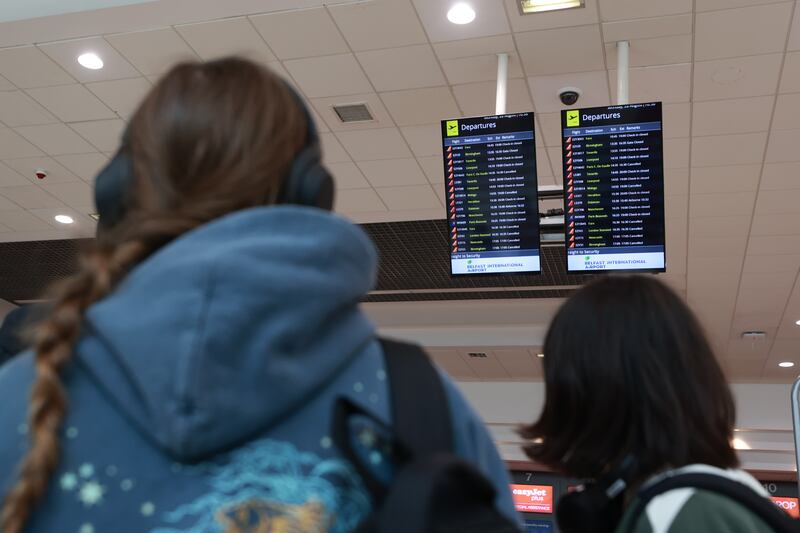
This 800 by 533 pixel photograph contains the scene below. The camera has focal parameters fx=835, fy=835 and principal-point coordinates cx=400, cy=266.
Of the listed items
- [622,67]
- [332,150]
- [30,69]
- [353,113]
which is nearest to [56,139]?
[30,69]

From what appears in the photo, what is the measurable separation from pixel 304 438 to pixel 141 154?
0.31 meters

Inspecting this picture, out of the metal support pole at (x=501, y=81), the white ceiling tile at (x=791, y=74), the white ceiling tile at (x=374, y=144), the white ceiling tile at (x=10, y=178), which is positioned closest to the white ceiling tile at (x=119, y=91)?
the white ceiling tile at (x=374, y=144)

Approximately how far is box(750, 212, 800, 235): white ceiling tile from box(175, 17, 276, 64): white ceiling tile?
4003 mm

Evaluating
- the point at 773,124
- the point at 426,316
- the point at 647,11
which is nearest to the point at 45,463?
the point at 647,11

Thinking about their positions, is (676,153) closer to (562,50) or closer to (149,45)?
(562,50)

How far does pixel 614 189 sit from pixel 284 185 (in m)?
3.39

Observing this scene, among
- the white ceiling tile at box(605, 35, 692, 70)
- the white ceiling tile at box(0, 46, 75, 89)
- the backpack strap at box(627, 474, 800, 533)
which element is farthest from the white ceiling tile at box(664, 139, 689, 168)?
the backpack strap at box(627, 474, 800, 533)

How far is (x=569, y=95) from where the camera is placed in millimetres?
4719

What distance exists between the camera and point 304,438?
0.69 meters

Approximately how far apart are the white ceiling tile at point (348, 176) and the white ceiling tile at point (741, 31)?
8.18ft

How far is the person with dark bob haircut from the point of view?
1245 millimetres

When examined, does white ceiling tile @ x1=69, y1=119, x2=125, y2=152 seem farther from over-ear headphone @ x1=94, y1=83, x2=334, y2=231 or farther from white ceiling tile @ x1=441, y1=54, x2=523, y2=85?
over-ear headphone @ x1=94, y1=83, x2=334, y2=231

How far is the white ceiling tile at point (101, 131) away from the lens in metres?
5.36

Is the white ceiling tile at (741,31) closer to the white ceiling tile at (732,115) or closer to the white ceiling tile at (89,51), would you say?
the white ceiling tile at (732,115)
